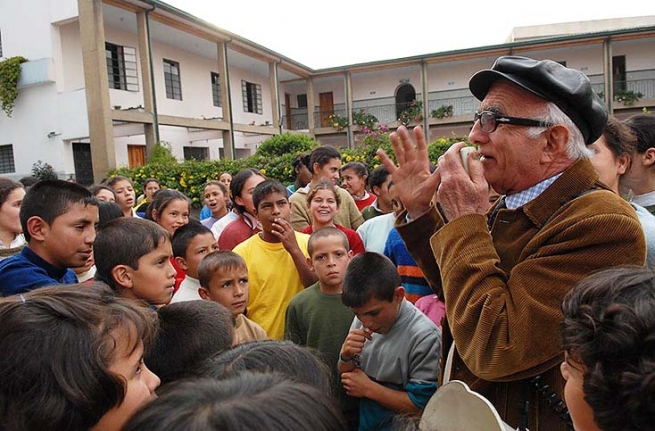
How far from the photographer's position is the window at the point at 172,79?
17.5 meters

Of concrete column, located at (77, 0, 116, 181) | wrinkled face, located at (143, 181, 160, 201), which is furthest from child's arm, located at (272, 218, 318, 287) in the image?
concrete column, located at (77, 0, 116, 181)

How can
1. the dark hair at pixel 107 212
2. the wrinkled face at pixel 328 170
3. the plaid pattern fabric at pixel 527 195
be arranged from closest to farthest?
the plaid pattern fabric at pixel 527 195
the dark hair at pixel 107 212
the wrinkled face at pixel 328 170

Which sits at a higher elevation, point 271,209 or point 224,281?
point 271,209

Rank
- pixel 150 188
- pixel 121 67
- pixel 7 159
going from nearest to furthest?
pixel 150 188
pixel 7 159
pixel 121 67

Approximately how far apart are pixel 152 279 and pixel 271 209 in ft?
4.13

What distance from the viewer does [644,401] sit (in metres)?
0.83

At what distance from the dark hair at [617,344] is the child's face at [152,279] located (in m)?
1.94

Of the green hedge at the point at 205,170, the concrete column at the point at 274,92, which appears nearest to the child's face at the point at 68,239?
the green hedge at the point at 205,170

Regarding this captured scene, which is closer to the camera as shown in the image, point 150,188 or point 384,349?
point 384,349

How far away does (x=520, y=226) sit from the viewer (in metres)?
1.49

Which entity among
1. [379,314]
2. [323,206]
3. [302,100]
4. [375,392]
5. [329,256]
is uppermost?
[302,100]

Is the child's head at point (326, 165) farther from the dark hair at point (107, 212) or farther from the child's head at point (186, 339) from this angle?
the child's head at point (186, 339)

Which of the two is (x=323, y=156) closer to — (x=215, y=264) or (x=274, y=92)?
(x=215, y=264)

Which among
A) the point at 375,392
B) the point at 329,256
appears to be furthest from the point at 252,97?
the point at 375,392
